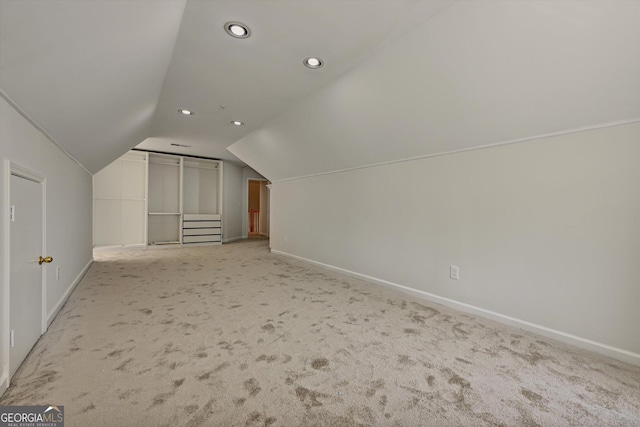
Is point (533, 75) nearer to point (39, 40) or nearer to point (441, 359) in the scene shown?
point (441, 359)

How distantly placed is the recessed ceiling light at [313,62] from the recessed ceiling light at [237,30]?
58 centimetres

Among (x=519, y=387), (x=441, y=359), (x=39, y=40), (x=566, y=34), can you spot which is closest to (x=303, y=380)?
(x=441, y=359)

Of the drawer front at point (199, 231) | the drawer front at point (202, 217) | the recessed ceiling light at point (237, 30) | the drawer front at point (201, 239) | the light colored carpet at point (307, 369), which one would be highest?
the recessed ceiling light at point (237, 30)

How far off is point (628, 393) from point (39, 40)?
346cm

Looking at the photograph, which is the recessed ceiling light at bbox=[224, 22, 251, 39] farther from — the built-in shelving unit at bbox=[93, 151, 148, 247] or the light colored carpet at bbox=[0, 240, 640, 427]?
the built-in shelving unit at bbox=[93, 151, 148, 247]

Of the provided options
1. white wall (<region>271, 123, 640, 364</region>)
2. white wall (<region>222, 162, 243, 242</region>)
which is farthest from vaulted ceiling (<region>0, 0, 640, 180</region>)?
white wall (<region>222, 162, 243, 242</region>)

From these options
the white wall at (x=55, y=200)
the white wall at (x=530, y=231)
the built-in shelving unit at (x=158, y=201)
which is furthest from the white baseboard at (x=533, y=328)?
the built-in shelving unit at (x=158, y=201)

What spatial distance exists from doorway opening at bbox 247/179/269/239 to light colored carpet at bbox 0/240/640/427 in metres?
7.49

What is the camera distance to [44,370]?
1.70 m

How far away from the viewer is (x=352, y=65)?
263cm

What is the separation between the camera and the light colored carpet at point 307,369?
1.38 metres

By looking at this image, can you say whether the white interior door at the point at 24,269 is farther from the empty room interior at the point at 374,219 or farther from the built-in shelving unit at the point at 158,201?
the built-in shelving unit at the point at 158,201

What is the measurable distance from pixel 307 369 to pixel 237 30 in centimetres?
253

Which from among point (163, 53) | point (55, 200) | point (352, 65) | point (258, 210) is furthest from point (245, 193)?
point (352, 65)
